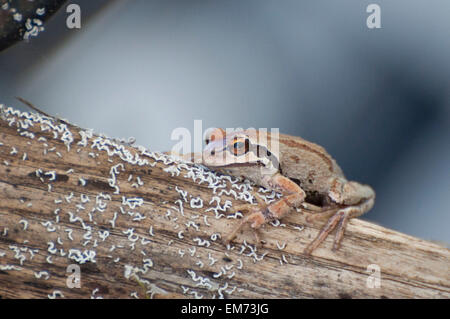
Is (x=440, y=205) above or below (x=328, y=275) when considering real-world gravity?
above

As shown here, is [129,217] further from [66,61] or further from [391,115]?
[391,115]

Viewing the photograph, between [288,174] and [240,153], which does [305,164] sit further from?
[240,153]

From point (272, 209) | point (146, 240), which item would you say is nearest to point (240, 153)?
point (272, 209)

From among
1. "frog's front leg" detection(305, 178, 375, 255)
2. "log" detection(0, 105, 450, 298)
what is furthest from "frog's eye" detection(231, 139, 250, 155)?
"frog's front leg" detection(305, 178, 375, 255)

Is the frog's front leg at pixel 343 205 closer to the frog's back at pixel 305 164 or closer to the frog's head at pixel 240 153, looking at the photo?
the frog's back at pixel 305 164
